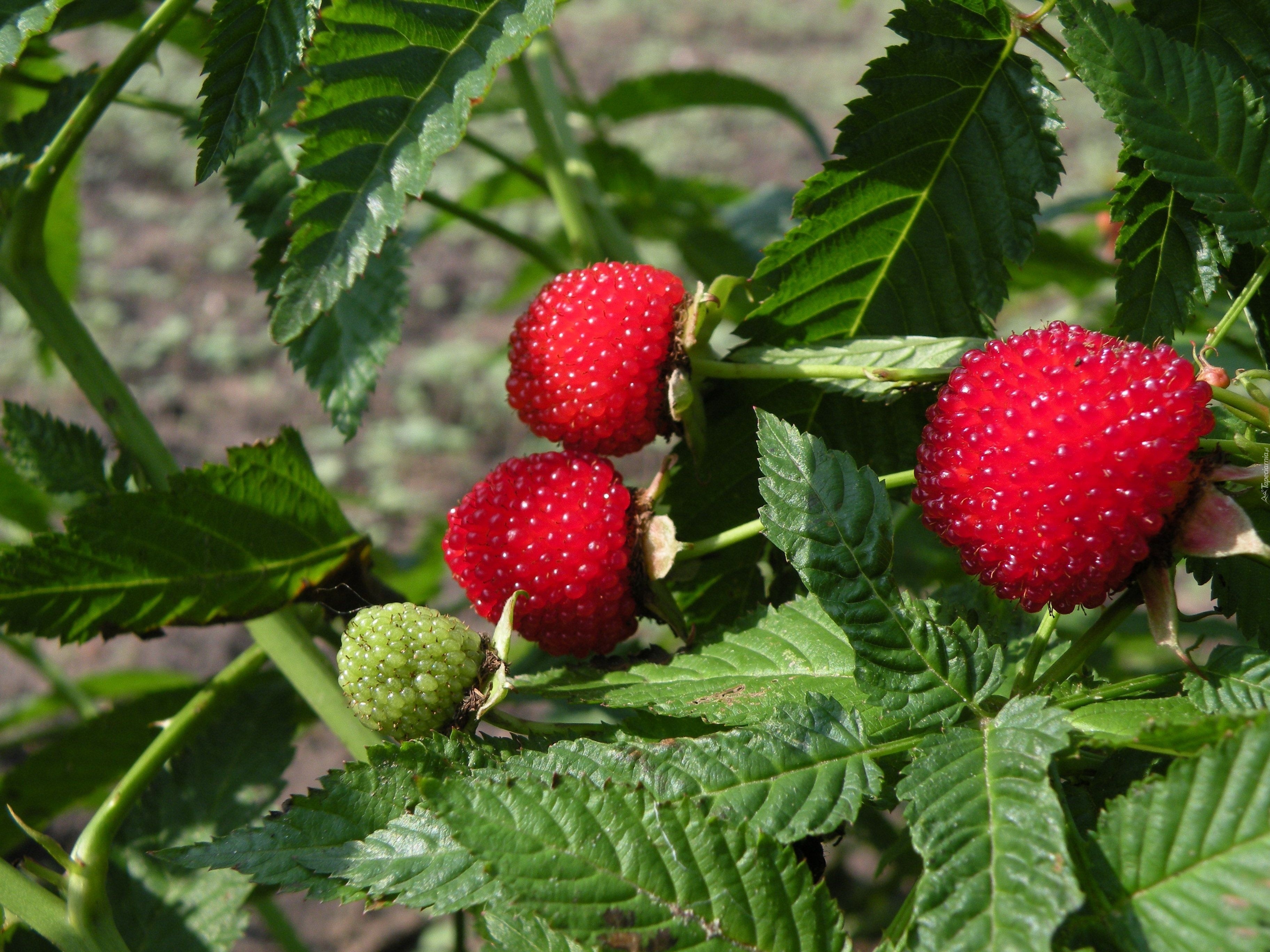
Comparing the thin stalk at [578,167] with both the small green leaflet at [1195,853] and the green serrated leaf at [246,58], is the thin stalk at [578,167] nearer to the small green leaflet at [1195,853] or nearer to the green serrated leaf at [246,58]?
the green serrated leaf at [246,58]

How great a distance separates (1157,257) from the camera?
2.66 ft

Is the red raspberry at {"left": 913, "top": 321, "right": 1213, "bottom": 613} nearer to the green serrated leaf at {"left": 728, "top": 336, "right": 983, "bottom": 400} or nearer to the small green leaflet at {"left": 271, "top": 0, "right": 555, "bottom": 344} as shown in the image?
the green serrated leaf at {"left": 728, "top": 336, "right": 983, "bottom": 400}

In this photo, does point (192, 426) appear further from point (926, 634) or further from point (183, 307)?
point (926, 634)

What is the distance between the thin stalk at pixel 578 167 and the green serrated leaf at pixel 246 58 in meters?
0.62

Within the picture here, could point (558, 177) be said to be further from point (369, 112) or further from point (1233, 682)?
point (1233, 682)

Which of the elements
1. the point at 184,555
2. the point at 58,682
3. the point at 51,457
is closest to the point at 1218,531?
the point at 184,555

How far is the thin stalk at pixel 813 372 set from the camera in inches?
31.5

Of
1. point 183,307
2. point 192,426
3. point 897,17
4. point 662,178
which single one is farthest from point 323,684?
point 183,307

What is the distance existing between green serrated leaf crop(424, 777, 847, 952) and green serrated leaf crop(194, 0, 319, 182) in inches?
19.5

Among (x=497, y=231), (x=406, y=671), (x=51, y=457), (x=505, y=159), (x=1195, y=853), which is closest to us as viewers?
(x=1195, y=853)

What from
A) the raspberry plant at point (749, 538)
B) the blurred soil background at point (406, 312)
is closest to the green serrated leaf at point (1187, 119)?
the raspberry plant at point (749, 538)

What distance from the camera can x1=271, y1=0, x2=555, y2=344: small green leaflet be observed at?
2.64 ft

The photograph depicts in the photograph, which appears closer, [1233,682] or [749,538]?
[1233,682]

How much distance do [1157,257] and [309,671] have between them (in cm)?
79
